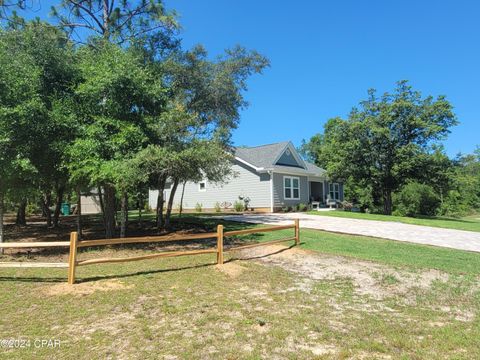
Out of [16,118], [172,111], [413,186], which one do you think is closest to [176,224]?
[172,111]

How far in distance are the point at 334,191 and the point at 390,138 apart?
319 inches

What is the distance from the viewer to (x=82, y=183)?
37.4ft

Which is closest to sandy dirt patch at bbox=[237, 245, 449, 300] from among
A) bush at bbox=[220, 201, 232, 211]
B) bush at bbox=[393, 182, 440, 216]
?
bush at bbox=[220, 201, 232, 211]

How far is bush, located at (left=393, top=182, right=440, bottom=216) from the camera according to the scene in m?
29.2

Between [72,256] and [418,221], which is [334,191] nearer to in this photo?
[418,221]

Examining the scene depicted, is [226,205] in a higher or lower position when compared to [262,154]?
lower

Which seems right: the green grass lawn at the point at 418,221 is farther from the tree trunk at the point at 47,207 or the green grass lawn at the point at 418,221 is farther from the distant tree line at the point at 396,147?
the tree trunk at the point at 47,207

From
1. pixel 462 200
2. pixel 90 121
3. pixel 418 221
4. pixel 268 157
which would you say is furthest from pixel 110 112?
pixel 462 200

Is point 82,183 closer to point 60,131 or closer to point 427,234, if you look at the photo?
point 60,131

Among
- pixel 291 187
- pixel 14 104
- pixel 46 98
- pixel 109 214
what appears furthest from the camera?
pixel 291 187

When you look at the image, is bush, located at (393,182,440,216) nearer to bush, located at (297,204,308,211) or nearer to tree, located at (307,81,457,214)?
tree, located at (307,81,457,214)

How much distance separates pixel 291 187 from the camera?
25.8 meters

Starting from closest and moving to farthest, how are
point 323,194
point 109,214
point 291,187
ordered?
point 109,214, point 291,187, point 323,194

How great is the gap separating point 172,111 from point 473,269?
30.2 ft
